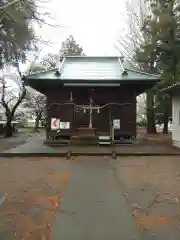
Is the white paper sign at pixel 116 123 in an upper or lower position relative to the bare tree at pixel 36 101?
lower

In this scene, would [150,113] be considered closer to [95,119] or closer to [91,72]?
[91,72]

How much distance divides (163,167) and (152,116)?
22791 millimetres

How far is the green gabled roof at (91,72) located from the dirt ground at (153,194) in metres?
8.46

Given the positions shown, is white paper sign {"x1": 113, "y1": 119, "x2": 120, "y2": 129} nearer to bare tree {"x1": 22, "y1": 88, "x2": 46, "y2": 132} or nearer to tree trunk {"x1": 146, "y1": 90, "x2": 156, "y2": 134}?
tree trunk {"x1": 146, "y1": 90, "x2": 156, "y2": 134}

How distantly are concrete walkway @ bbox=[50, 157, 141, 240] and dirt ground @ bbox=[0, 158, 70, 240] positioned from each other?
0.19 meters

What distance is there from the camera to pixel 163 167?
11.5 metres

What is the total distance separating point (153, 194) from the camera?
728 centimetres

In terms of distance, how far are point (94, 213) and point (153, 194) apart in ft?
6.43

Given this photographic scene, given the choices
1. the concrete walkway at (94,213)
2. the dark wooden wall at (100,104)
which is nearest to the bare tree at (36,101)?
Answer: the dark wooden wall at (100,104)

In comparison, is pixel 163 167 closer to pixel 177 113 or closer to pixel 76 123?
pixel 177 113

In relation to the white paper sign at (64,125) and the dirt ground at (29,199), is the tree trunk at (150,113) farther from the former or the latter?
the dirt ground at (29,199)

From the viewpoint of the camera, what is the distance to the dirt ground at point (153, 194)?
503 cm

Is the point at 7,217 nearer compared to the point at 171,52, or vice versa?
the point at 7,217

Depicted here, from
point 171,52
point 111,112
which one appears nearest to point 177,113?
point 111,112
